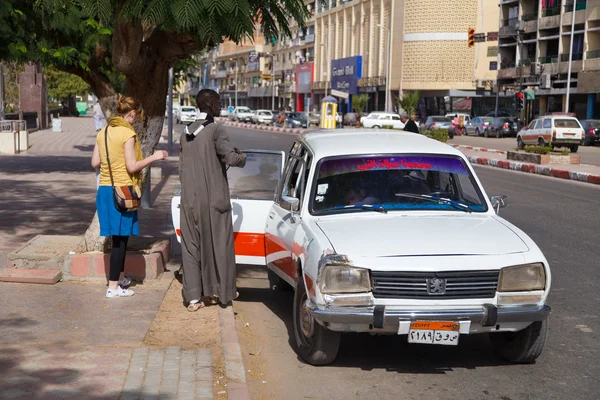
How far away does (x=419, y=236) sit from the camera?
6.08m

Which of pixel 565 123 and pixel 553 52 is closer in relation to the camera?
pixel 565 123

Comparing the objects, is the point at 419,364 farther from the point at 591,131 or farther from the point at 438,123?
the point at 438,123

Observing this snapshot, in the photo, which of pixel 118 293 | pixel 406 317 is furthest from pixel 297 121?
pixel 406 317

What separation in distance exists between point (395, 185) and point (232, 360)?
208cm

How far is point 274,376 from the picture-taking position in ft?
19.9

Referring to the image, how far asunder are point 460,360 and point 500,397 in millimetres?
895

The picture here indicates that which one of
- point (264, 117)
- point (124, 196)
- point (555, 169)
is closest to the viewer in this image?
point (124, 196)

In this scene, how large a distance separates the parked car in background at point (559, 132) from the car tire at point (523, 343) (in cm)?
3346

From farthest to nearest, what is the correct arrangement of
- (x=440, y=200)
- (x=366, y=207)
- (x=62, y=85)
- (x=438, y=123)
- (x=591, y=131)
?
(x=62, y=85)
(x=438, y=123)
(x=591, y=131)
(x=440, y=200)
(x=366, y=207)

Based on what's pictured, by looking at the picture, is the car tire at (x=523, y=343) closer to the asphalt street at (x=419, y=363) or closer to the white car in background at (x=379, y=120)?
the asphalt street at (x=419, y=363)

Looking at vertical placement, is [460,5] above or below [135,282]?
above

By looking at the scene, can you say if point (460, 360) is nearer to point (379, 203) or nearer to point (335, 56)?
point (379, 203)

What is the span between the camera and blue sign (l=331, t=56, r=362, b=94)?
89062mm

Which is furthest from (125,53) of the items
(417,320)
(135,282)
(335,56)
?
(335,56)
